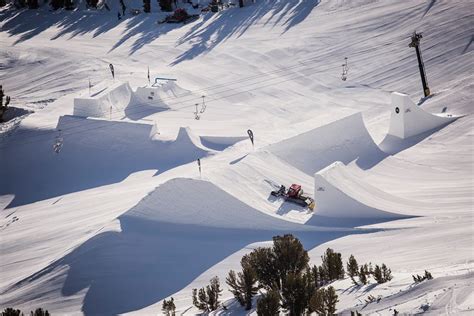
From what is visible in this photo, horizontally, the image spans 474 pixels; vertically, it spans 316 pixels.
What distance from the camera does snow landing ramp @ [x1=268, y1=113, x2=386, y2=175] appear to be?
26406 millimetres

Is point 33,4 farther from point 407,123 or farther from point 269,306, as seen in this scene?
point 269,306

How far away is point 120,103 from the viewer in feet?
107

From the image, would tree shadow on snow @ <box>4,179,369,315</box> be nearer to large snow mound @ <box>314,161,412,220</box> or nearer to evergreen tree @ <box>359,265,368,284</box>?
large snow mound @ <box>314,161,412,220</box>

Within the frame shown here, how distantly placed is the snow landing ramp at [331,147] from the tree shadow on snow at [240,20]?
1656 centimetres

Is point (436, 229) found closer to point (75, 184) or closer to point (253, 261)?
point (253, 261)

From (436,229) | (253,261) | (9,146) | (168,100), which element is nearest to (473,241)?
(436,229)

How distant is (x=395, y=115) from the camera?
30375mm

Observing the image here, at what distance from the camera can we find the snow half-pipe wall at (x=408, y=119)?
2992 cm

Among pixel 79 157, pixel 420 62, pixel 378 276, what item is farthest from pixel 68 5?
pixel 378 276

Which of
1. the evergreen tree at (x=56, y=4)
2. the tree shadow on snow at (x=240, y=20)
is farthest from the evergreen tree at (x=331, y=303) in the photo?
the evergreen tree at (x=56, y=4)

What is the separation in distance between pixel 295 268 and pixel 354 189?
22.2 ft

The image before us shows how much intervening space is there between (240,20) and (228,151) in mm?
21027

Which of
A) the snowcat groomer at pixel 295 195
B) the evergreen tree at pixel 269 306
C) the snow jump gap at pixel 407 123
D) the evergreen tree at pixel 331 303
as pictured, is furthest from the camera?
the snow jump gap at pixel 407 123

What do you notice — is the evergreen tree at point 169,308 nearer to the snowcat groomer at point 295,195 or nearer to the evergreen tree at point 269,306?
the evergreen tree at point 269,306
